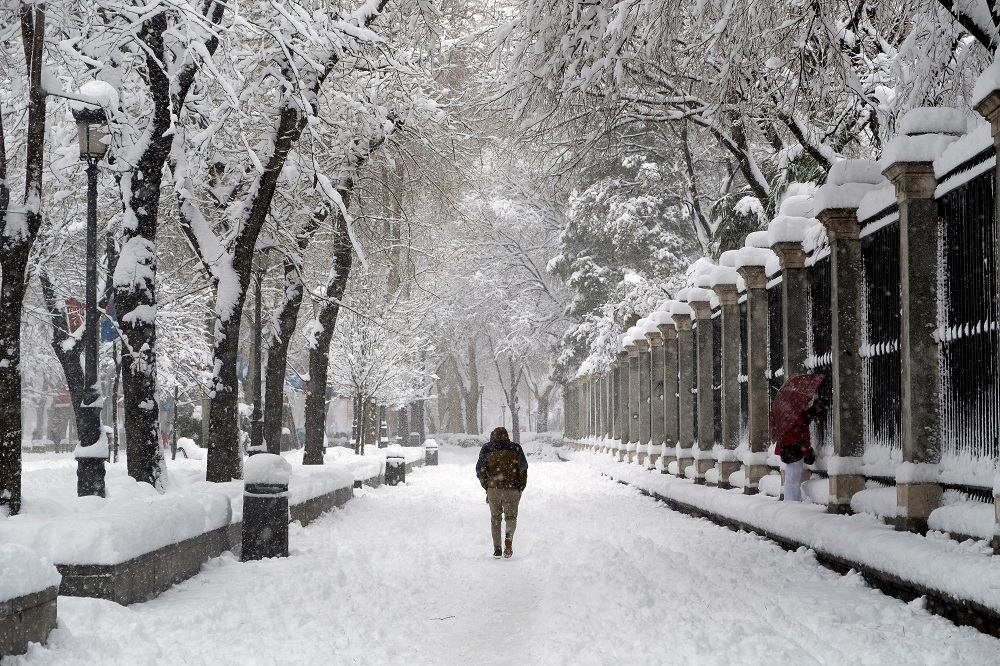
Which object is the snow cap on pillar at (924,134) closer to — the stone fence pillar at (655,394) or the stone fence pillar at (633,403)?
the stone fence pillar at (655,394)

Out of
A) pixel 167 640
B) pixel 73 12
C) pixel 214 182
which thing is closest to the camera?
pixel 167 640

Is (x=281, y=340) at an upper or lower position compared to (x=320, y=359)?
upper

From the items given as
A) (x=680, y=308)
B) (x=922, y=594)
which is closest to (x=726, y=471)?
(x=680, y=308)

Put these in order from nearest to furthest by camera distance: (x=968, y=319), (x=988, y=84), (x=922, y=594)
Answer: (x=988, y=84)
(x=922, y=594)
(x=968, y=319)

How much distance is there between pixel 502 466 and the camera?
13125mm

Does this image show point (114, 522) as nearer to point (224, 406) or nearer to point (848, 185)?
point (224, 406)

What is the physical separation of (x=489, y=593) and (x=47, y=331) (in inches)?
1287

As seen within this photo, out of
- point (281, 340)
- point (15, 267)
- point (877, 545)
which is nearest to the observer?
point (877, 545)

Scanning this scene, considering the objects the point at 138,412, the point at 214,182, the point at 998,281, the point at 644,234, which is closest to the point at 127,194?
the point at 138,412

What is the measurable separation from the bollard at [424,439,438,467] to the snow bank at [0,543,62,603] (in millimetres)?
38966

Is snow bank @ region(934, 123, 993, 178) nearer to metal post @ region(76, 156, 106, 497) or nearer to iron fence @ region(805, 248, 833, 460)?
iron fence @ region(805, 248, 833, 460)

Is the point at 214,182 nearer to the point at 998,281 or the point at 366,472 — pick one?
the point at 366,472

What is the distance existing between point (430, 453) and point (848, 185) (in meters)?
36.2

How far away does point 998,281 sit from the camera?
7.16 m
